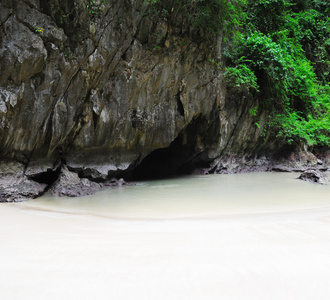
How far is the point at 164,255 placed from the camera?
1753mm

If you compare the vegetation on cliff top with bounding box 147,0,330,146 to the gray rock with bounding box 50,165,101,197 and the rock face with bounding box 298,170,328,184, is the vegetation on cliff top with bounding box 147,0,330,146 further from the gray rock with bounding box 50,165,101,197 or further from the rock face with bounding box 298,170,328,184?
the gray rock with bounding box 50,165,101,197

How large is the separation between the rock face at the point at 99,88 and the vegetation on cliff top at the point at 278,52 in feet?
1.88

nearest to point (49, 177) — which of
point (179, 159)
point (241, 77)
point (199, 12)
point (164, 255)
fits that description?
point (164, 255)

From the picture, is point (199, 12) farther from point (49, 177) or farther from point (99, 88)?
point (49, 177)

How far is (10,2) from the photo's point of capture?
13.8 ft

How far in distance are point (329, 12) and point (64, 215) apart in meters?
16.2

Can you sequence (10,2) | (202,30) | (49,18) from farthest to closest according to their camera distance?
(202,30)
(49,18)
(10,2)

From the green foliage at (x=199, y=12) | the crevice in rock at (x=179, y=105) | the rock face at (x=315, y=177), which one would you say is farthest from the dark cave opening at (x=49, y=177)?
the rock face at (x=315, y=177)

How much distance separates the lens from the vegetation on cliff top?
23.1 ft

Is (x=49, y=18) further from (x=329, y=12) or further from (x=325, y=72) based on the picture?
(x=329, y=12)

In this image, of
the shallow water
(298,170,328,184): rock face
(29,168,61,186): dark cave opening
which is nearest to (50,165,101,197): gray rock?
(29,168,61,186): dark cave opening

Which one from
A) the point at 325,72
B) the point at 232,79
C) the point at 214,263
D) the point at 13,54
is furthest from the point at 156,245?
the point at 325,72

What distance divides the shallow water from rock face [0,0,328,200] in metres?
2.25

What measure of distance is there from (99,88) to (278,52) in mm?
6350
